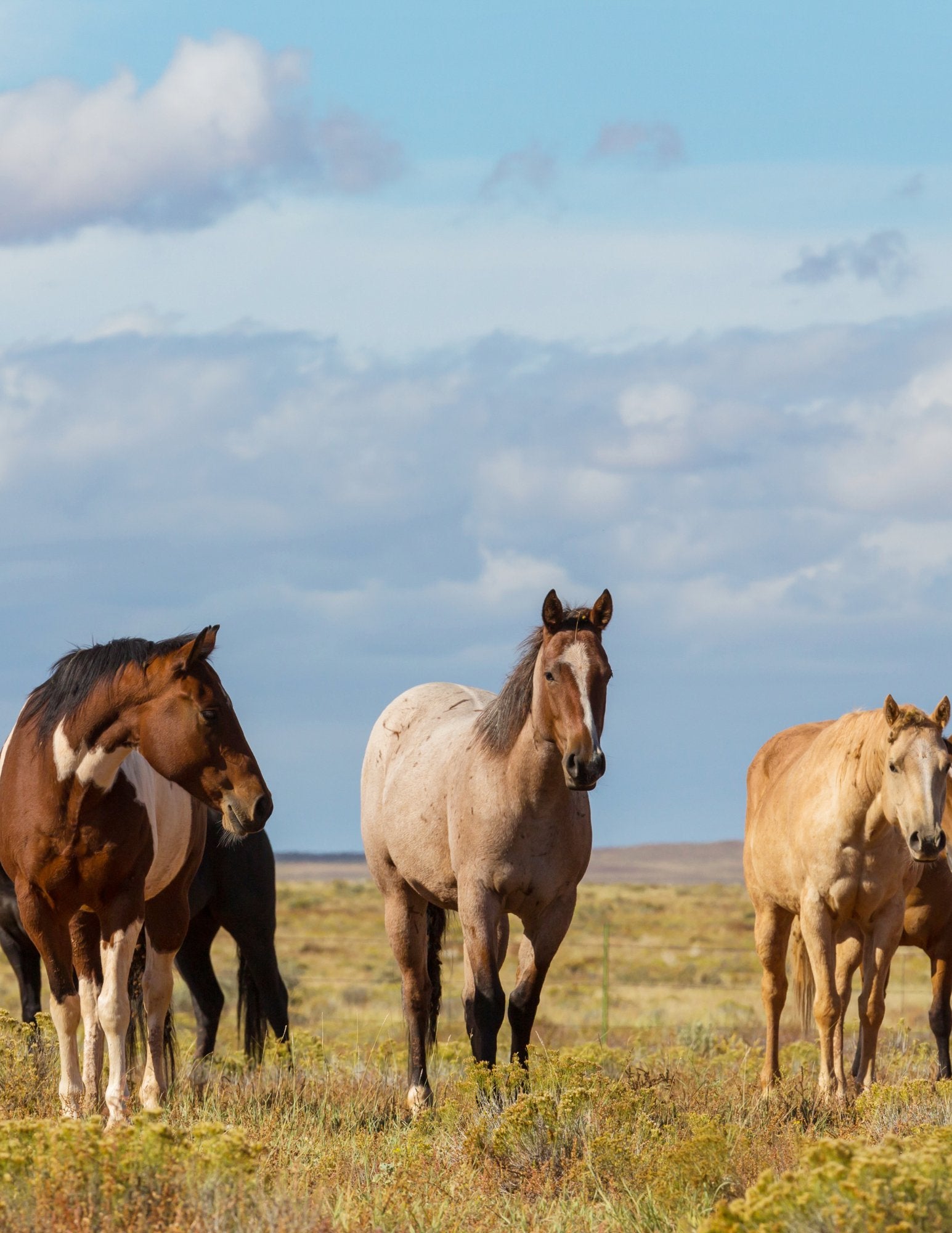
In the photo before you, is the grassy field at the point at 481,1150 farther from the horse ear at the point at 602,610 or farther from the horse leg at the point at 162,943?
the horse ear at the point at 602,610

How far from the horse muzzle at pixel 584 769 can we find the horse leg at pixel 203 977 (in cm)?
395

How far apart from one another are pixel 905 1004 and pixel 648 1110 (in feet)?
80.2

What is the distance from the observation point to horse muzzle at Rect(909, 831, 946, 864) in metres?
7.45

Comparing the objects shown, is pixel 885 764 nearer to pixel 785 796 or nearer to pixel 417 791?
pixel 785 796

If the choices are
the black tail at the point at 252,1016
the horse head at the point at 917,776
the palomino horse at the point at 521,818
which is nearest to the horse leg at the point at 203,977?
the black tail at the point at 252,1016

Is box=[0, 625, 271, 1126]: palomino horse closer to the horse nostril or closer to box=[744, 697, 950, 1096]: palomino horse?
the horse nostril

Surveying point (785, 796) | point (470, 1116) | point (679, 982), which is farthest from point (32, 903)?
point (679, 982)

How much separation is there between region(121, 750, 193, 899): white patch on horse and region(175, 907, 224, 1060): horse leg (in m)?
1.91

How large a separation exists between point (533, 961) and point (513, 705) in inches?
52.1

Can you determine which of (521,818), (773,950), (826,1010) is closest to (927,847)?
(826,1010)

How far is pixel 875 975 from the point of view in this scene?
8789 mm

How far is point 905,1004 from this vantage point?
29.3m

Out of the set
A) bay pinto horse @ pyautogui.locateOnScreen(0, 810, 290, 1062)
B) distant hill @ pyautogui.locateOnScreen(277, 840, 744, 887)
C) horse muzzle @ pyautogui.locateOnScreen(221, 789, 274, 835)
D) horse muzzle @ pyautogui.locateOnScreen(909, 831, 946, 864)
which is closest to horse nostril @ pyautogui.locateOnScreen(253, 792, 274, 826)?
horse muzzle @ pyautogui.locateOnScreen(221, 789, 274, 835)

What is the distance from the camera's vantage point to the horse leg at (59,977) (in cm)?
670
